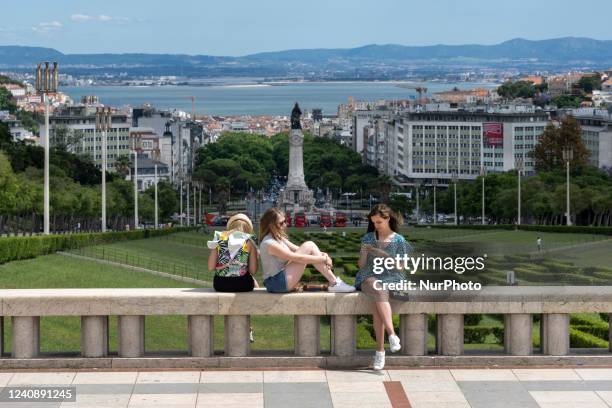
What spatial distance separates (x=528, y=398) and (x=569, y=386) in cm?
92

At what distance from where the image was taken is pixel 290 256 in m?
21.6

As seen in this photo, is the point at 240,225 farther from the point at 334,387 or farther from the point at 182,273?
the point at 182,273

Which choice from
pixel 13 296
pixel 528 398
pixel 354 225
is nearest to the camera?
pixel 528 398

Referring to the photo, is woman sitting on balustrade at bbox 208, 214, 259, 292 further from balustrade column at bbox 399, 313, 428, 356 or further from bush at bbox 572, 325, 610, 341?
bush at bbox 572, 325, 610, 341

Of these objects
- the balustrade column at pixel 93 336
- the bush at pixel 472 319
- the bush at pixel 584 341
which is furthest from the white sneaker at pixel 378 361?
the bush at pixel 472 319

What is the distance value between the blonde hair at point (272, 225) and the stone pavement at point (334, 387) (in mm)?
1858

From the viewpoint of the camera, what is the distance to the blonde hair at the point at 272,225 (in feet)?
71.8

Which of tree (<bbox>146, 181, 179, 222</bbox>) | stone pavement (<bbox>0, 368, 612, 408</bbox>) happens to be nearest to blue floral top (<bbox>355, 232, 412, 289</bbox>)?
stone pavement (<bbox>0, 368, 612, 408</bbox>)

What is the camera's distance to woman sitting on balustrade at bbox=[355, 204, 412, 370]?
21406 millimetres

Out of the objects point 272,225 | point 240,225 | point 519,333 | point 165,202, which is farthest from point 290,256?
point 165,202

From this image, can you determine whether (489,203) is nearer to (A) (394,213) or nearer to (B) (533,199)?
(B) (533,199)

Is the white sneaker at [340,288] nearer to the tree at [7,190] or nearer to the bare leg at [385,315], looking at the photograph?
the bare leg at [385,315]

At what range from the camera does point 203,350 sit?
21656 mm

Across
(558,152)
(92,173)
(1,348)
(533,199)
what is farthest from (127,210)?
(1,348)
